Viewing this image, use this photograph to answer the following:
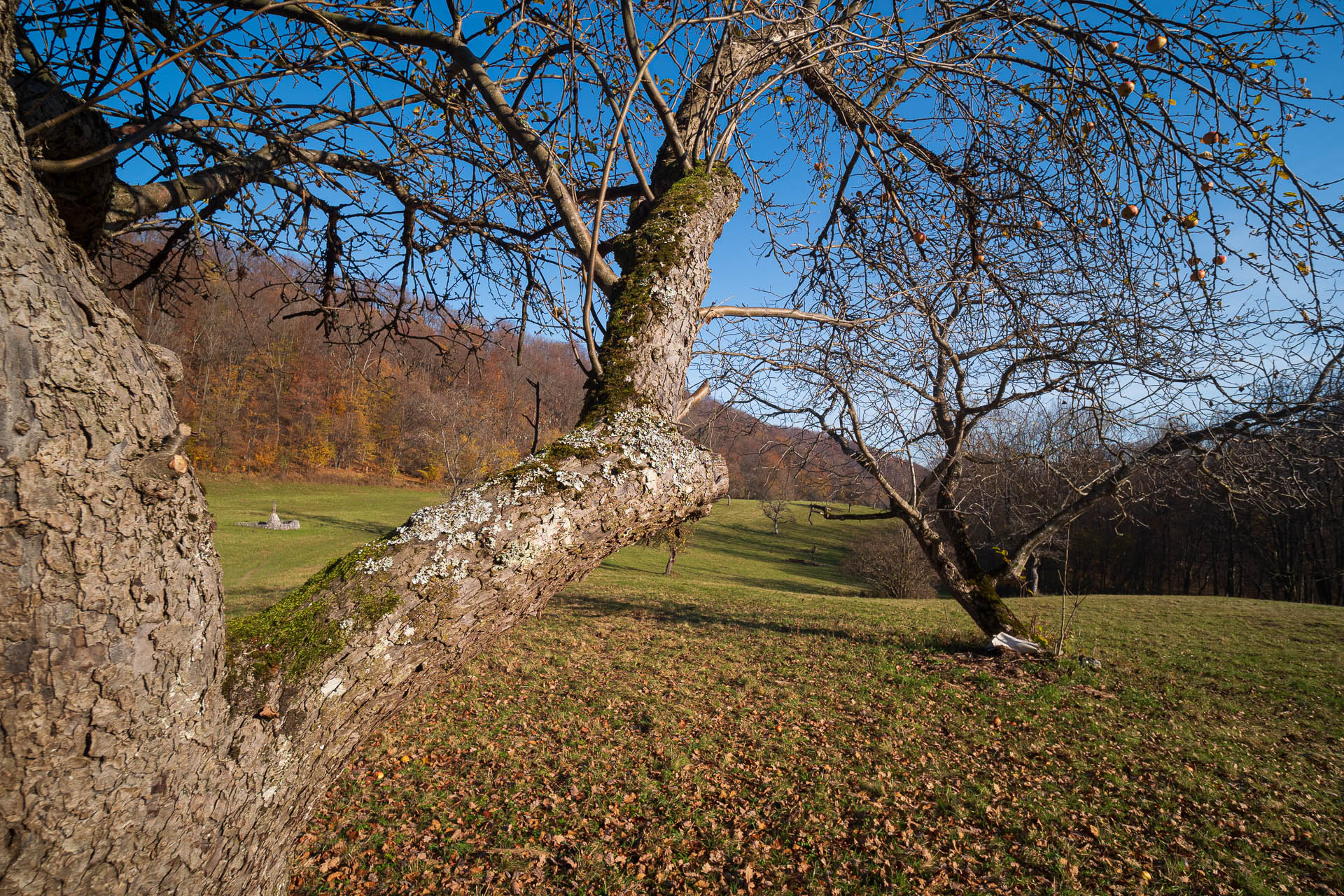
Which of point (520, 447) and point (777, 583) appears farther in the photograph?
point (520, 447)

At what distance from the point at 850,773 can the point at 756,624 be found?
6.33 metres

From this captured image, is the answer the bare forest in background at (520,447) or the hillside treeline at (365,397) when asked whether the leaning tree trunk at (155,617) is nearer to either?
the hillside treeline at (365,397)

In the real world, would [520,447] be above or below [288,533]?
above

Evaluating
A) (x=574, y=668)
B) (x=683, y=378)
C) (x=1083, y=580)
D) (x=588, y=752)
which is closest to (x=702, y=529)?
(x=1083, y=580)

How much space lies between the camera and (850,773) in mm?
4777

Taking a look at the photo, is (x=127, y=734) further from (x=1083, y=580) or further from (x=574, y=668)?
(x=1083, y=580)

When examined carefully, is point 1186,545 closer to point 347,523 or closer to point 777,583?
point 777,583

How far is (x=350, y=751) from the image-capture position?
1278mm

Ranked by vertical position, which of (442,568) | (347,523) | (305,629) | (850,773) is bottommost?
(347,523)

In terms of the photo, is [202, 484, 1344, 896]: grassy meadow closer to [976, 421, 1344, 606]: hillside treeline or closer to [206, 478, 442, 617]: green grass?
[976, 421, 1344, 606]: hillside treeline

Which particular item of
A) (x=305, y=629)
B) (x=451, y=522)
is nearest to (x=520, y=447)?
(x=451, y=522)

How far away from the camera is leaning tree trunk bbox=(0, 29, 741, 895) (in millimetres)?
856

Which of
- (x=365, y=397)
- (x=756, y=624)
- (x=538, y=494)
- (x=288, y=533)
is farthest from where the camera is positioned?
(x=288, y=533)

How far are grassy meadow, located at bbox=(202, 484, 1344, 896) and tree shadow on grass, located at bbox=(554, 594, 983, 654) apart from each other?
5.8 inches
